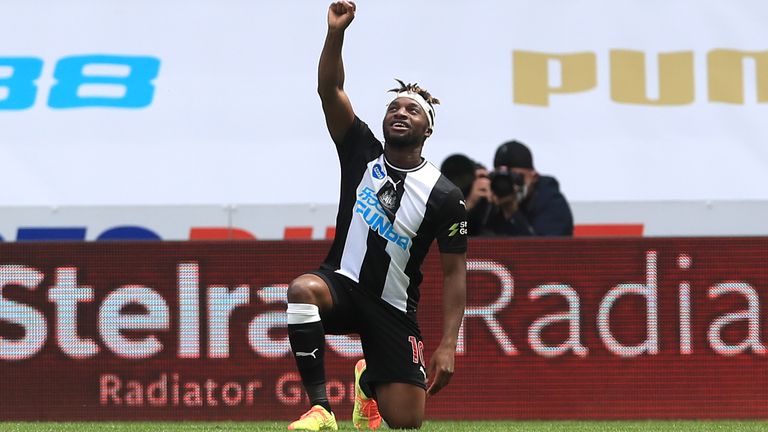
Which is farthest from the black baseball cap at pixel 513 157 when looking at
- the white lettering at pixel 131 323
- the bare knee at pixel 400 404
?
the bare knee at pixel 400 404

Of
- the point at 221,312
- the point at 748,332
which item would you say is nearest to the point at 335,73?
the point at 221,312

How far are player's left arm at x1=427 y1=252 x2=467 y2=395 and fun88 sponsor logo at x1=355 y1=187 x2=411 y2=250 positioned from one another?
1.01 ft

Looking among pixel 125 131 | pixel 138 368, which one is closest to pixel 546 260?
pixel 138 368

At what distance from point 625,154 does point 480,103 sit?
4.22ft

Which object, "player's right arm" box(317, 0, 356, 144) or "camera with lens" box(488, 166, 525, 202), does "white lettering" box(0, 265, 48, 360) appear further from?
"player's right arm" box(317, 0, 356, 144)

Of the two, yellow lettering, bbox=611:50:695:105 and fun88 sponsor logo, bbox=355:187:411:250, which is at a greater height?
yellow lettering, bbox=611:50:695:105

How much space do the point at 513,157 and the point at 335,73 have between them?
3.78 metres

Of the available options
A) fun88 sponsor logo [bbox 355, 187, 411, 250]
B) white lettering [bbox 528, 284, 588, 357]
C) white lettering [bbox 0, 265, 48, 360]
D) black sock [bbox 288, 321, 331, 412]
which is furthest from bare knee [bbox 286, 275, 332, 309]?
white lettering [bbox 0, 265, 48, 360]

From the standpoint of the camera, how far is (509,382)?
1012 centimetres

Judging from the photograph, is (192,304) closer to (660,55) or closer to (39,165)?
(39,165)

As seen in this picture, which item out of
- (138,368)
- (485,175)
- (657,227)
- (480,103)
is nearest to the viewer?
(138,368)

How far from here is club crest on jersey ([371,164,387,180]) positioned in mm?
7567

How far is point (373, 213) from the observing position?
7.54 meters

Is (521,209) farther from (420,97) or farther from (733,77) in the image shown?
(420,97)
